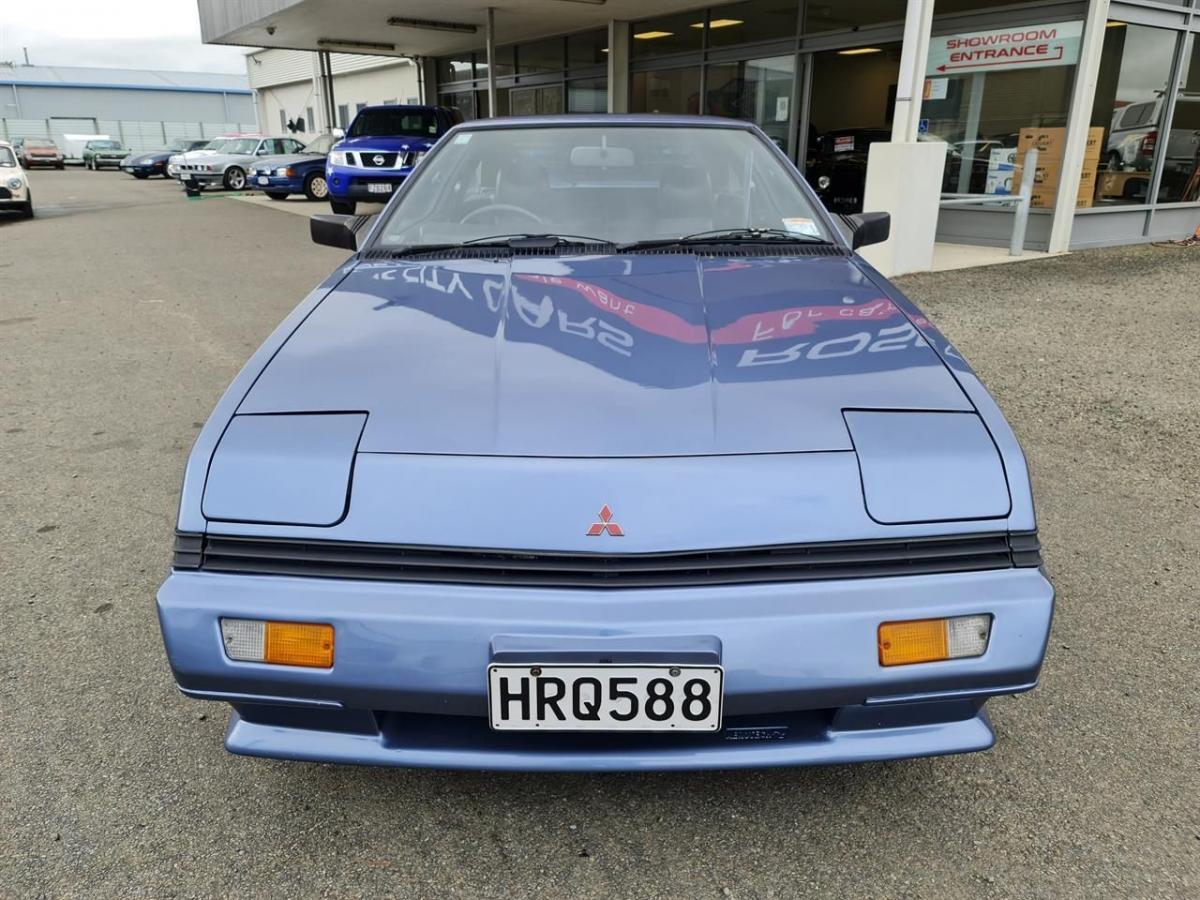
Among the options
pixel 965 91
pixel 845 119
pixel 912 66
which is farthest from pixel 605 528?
pixel 845 119

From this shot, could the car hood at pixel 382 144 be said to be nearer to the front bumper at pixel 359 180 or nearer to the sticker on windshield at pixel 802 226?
the front bumper at pixel 359 180

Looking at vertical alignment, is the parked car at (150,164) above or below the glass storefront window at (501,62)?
below

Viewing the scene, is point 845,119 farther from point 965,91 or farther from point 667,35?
point 667,35

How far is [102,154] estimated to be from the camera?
37.7 meters

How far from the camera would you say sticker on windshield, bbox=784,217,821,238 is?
2801mm

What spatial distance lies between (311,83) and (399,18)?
58.3ft

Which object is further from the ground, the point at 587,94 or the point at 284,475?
the point at 587,94

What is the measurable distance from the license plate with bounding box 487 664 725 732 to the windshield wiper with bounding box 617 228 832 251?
1516 millimetres

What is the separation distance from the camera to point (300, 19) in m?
16.5

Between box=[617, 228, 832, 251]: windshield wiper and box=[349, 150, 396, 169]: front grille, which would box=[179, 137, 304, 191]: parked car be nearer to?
box=[349, 150, 396, 169]: front grille

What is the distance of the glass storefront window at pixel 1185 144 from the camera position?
1031 cm

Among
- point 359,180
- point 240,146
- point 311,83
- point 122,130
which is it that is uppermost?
point 311,83

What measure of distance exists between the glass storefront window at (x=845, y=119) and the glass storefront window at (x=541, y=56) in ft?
23.8

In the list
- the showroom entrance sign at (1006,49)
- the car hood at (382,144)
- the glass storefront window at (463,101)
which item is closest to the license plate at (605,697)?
the showroom entrance sign at (1006,49)
